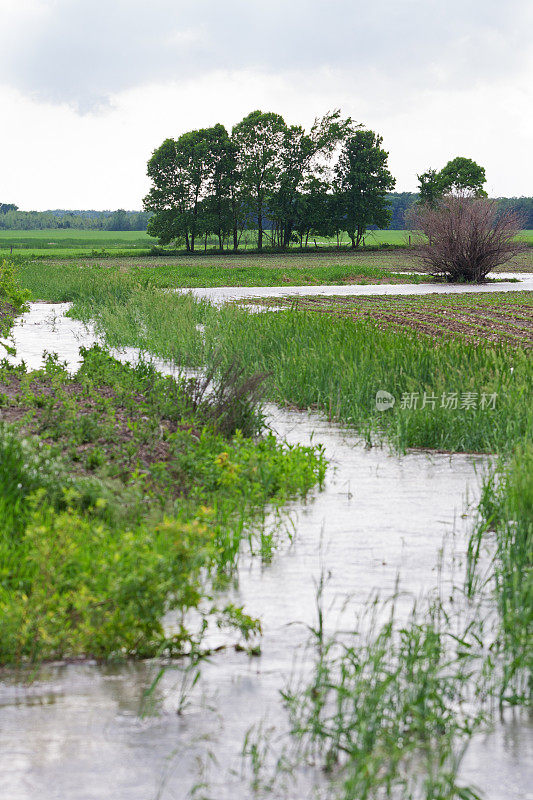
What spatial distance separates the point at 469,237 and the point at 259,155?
1398 inches

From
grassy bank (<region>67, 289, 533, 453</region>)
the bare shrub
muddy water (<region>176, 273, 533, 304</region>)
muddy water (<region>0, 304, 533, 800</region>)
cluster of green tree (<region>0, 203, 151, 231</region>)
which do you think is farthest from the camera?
cluster of green tree (<region>0, 203, 151, 231</region>)

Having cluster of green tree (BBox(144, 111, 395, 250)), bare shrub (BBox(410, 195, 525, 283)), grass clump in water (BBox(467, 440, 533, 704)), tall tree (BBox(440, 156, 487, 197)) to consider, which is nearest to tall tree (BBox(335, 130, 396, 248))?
cluster of green tree (BBox(144, 111, 395, 250))

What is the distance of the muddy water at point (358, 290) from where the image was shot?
2238cm

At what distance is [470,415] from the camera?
22.2ft

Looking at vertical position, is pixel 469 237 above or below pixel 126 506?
above

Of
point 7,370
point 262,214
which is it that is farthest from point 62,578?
point 262,214

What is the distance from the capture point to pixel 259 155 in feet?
193

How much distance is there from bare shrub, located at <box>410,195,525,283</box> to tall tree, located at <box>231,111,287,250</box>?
31.5m

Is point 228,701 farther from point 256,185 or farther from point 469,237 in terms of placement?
point 256,185

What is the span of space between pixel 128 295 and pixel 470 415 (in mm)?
12193

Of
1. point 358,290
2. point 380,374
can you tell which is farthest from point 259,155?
point 380,374

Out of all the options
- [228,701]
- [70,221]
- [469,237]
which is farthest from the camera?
[70,221]

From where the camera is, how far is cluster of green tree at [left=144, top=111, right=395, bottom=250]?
189 ft

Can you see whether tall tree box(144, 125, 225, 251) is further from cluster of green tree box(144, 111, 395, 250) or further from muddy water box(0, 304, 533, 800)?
muddy water box(0, 304, 533, 800)
